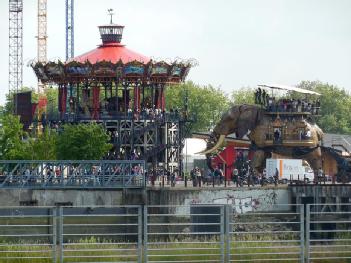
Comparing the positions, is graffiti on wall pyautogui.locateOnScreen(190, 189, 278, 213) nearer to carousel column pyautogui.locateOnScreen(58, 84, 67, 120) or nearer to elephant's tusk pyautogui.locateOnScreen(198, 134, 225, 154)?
elephant's tusk pyautogui.locateOnScreen(198, 134, 225, 154)

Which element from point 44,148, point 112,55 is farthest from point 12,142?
point 112,55

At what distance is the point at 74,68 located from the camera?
9831 cm

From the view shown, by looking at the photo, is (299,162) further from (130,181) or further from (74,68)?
(74,68)

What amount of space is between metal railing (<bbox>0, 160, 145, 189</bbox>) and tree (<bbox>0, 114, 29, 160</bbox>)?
45.3 feet

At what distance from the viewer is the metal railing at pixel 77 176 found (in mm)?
77250

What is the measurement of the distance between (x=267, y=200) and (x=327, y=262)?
34.2 m

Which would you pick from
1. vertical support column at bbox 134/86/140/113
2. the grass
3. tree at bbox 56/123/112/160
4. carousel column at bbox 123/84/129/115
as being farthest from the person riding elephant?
the grass

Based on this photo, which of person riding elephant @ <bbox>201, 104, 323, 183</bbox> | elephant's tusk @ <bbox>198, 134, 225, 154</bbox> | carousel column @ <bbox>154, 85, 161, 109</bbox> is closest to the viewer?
person riding elephant @ <bbox>201, 104, 323, 183</bbox>

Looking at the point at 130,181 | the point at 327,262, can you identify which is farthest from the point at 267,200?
the point at 327,262

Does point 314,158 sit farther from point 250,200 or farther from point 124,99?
point 250,200

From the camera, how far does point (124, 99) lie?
101 metres

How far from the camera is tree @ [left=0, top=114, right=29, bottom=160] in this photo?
9506cm

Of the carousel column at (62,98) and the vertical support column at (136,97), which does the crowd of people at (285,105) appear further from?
the carousel column at (62,98)

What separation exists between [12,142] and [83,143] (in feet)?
20.1
